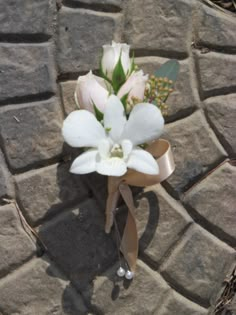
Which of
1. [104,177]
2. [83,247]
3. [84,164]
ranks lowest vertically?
[83,247]

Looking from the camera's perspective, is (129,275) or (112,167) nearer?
(112,167)

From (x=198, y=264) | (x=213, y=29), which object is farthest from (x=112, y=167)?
(x=213, y=29)

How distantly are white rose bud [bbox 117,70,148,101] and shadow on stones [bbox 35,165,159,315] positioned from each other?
8.7 inches

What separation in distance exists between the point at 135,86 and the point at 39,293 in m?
0.48

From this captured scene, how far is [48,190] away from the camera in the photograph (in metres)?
1.27

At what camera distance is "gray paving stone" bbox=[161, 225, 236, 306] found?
1.32 meters

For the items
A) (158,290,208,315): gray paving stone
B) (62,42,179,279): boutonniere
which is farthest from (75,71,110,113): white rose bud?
(158,290,208,315): gray paving stone

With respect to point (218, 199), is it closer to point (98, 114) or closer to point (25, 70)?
point (98, 114)

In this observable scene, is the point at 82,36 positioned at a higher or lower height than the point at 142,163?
higher

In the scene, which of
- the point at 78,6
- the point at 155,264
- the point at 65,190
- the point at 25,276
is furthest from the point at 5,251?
the point at 78,6

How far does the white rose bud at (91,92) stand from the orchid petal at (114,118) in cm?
3

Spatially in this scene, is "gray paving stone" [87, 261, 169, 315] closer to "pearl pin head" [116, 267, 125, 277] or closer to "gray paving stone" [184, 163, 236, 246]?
"pearl pin head" [116, 267, 125, 277]

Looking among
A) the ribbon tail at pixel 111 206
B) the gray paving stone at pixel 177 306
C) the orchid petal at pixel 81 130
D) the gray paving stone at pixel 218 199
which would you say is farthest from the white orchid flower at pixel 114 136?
the gray paving stone at pixel 177 306

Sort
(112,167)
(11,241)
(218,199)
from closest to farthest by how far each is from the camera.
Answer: (112,167)
(11,241)
(218,199)
